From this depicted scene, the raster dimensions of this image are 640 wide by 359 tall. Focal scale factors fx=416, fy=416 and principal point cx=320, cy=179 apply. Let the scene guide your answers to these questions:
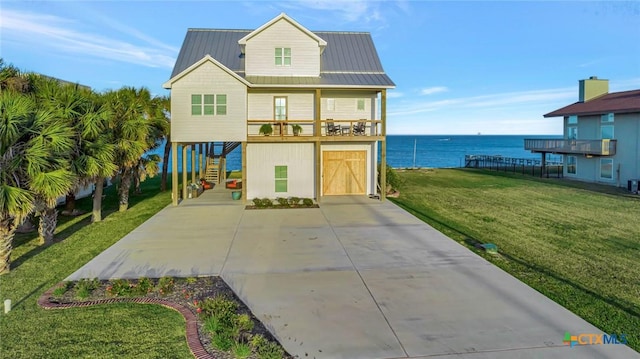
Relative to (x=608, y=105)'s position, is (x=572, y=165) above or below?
below

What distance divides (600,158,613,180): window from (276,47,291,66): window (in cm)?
2359

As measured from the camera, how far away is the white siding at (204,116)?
1873cm

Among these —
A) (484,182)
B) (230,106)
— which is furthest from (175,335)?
(484,182)

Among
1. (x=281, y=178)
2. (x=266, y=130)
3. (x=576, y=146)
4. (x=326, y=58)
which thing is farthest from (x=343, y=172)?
(x=576, y=146)

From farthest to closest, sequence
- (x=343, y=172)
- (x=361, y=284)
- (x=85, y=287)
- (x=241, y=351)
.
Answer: (x=343, y=172) → (x=361, y=284) → (x=85, y=287) → (x=241, y=351)

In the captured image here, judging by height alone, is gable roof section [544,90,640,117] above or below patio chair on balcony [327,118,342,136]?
above

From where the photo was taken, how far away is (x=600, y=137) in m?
29.5

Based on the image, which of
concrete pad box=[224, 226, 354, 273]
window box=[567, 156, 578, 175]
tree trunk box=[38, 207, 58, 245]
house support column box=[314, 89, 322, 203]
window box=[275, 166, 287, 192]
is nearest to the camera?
concrete pad box=[224, 226, 354, 273]

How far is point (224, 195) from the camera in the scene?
22.0 m

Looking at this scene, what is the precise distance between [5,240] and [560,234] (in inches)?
625

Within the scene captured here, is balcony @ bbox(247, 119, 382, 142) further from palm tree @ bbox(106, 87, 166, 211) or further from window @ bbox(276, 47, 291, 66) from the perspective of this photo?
palm tree @ bbox(106, 87, 166, 211)

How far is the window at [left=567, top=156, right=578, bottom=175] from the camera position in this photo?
1264 inches

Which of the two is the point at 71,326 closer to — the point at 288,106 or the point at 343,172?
the point at 288,106

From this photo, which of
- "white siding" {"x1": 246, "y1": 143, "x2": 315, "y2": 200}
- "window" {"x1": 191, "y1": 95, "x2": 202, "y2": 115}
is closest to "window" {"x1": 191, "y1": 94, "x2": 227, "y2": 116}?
"window" {"x1": 191, "y1": 95, "x2": 202, "y2": 115}
